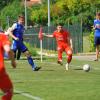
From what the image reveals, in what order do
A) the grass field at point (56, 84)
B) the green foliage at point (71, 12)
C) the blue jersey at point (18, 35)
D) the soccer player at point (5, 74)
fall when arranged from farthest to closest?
1. the green foliage at point (71, 12)
2. the blue jersey at point (18, 35)
3. the grass field at point (56, 84)
4. the soccer player at point (5, 74)

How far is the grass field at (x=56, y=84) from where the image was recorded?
499 inches

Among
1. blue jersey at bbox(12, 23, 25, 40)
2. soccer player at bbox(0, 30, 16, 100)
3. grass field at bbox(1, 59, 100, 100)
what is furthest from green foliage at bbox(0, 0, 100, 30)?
soccer player at bbox(0, 30, 16, 100)

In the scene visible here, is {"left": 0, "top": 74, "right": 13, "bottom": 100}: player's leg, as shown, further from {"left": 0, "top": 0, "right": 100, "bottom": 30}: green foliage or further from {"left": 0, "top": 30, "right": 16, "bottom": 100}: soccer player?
{"left": 0, "top": 0, "right": 100, "bottom": 30}: green foliage

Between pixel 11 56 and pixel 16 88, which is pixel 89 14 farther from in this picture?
pixel 11 56

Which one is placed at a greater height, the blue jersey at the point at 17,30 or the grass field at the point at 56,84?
A: the blue jersey at the point at 17,30

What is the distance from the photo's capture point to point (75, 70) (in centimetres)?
2048

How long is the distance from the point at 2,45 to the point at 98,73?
10399 mm

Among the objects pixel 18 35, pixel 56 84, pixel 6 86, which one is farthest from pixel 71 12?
pixel 6 86

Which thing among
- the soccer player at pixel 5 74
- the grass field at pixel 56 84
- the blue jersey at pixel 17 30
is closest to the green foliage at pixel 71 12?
the blue jersey at pixel 17 30

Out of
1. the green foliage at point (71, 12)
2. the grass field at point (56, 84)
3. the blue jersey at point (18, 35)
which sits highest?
the blue jersey at point (18, 35)

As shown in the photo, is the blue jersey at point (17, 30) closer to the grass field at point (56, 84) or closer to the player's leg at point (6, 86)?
the grass field at point (56, 84)

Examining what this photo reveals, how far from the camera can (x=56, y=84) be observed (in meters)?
15.3

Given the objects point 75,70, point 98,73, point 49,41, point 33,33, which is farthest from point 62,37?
point 33,33

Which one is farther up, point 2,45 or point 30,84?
point 2,45
